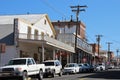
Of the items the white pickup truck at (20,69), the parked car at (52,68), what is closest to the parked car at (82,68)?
the parked car at (52,68)

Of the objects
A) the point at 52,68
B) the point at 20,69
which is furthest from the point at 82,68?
the point at 20,69

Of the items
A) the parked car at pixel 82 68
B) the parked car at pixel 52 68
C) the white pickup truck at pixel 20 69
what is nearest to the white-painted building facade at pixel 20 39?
the parked car at pixel 82 68

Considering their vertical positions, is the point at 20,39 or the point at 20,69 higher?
the point at 20,39

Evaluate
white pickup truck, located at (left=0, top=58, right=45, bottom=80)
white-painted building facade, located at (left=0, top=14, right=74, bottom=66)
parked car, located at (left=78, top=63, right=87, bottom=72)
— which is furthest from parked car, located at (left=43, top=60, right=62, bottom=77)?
parked car, located at (left=78, top=63, right=87, bottom=72)

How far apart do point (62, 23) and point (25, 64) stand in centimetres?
8669

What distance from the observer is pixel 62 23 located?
116m

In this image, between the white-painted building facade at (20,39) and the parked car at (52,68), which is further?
the white-painted building facade at (20,39)

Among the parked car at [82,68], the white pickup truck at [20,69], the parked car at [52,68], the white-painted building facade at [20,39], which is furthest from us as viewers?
the parked car at [82,68]

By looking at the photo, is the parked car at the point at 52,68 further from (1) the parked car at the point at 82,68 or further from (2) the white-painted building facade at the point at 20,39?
(1) the parked car at the point at 82,68

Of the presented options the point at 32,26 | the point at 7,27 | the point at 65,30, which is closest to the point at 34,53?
the point at 32,26

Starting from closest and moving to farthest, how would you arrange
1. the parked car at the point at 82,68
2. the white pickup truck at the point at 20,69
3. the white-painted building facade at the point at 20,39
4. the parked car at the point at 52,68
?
the white pickup truck at the point at 20,69
the parked car at the point at 52,68
the white-painted building facade at the point at 20,39
the parked car at the point at 82,68

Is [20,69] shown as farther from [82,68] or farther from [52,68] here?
[82,68]

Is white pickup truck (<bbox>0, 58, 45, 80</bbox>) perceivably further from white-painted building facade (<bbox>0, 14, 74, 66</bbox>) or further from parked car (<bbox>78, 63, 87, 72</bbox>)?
parked car (<bbox>78, 63, 87, 72</bbox>)

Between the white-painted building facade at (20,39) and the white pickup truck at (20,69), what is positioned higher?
the white-painted building facade at (20,39)
